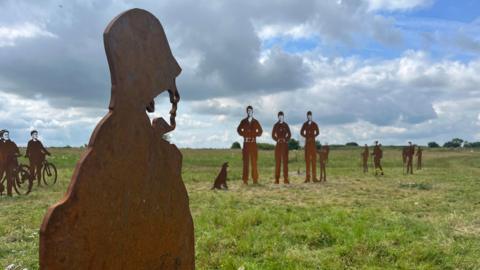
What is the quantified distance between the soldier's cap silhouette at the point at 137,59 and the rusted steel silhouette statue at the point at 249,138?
12.8 meters

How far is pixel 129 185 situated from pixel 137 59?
916mm

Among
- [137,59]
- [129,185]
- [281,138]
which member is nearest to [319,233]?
[129,185]

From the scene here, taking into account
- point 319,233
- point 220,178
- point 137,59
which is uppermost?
point 137,59

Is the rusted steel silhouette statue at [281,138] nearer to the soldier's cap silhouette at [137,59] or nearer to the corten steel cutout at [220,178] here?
the corten steel cutout at [220,178]

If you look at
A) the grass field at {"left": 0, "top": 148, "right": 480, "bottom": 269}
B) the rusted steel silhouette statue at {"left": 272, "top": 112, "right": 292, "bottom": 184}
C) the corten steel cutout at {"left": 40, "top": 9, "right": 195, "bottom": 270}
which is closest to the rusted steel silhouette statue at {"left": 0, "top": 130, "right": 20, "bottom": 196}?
the grass field at {"left": 0, "top": 148, "right": 480, "bottom": 269}

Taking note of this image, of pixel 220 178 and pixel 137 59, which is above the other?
pixel 137 59

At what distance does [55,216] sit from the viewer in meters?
2.91

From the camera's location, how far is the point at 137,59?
3594 millimetres

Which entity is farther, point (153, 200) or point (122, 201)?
point (153, 200)

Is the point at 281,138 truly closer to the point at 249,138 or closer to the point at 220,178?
the point at 249,138

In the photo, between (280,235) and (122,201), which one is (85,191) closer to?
(122,201)

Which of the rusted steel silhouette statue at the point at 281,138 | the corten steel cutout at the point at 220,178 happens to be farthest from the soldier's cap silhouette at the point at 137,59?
the rusted steel silhouette statue at the point at 281,138

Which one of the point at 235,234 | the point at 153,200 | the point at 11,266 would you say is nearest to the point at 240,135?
the point at 235,234

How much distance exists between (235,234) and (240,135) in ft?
31.6
